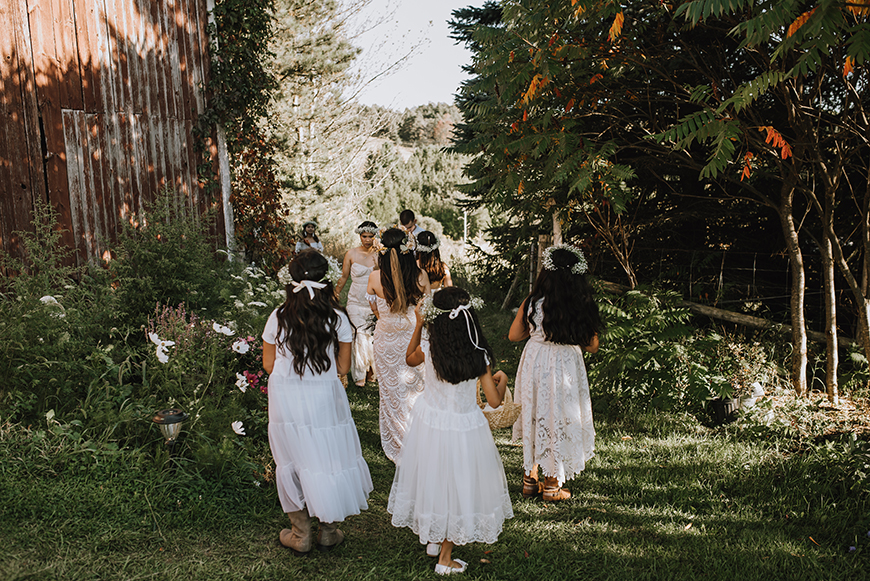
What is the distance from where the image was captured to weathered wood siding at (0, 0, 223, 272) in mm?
6594

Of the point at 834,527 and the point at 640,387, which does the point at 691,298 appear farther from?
the point at 834,527

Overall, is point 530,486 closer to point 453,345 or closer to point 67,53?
point 453,345

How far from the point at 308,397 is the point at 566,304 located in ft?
6.78

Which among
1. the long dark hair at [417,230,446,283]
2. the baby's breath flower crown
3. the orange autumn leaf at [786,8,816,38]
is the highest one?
the orange autumn leaf at [786,8,816,38]

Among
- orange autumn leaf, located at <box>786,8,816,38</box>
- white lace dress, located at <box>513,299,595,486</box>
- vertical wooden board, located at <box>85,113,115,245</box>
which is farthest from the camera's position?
vertical wooden board, located at <box>85,113,115,245</box>

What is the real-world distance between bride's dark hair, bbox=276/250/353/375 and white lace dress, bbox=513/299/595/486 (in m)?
1.78

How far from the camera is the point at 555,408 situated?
461cm

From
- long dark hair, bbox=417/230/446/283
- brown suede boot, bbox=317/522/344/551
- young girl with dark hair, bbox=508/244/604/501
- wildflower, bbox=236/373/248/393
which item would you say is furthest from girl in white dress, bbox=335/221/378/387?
brown suede boot, bbox=317/522/344/551

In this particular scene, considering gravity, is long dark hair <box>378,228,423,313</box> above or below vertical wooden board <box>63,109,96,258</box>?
below

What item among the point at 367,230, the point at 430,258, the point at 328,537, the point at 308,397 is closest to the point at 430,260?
the point at 430,258

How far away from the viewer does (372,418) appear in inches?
257

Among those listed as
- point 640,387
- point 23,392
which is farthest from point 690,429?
point 23,392

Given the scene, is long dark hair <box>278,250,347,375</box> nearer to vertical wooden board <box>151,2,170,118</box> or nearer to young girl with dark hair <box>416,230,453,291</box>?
young girl with dark hair <box>416,230,453,291</box>

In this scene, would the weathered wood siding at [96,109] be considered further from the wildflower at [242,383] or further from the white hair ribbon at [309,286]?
the white hair ribbon at [309,286]
